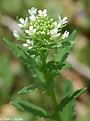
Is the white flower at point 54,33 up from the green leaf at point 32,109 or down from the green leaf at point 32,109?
up

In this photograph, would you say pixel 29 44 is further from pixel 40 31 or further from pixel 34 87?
pixel 34 87

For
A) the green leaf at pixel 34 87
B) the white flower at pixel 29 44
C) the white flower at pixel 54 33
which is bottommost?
the green leaf at pixel 34 87

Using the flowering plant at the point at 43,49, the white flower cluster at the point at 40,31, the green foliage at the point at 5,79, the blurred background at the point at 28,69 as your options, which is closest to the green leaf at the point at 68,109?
the flowering plant at the point at 43,49

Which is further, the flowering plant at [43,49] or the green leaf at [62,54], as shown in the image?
the green leaf at [62,54]

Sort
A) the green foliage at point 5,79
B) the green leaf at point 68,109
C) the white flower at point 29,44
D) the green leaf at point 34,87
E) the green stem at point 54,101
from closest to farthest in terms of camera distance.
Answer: the white flower at point 29,44, the green leaf at point 34,87, the green stem at point 54,101, the green leaf at point 68,109, the green foliage at point 5,79

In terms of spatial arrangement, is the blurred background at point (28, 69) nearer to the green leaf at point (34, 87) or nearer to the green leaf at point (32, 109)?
the green leaf at point (32, 109)

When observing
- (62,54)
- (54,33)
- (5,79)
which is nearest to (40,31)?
(54,33)

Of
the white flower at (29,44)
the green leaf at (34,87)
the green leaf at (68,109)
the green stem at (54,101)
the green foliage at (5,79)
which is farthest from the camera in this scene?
the green foliage at (5,79)

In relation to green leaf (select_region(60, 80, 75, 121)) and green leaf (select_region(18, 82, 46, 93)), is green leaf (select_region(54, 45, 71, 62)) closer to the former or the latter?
green leaf (select_region(18, 82, 46, 93))

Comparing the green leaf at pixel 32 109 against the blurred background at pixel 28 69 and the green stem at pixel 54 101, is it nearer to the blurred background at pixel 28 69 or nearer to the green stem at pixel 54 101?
the green stem at pixel 54 101

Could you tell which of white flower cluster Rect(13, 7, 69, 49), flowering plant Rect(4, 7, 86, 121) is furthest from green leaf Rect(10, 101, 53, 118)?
white flower cluster Rect(13, 7, 69, 49)
